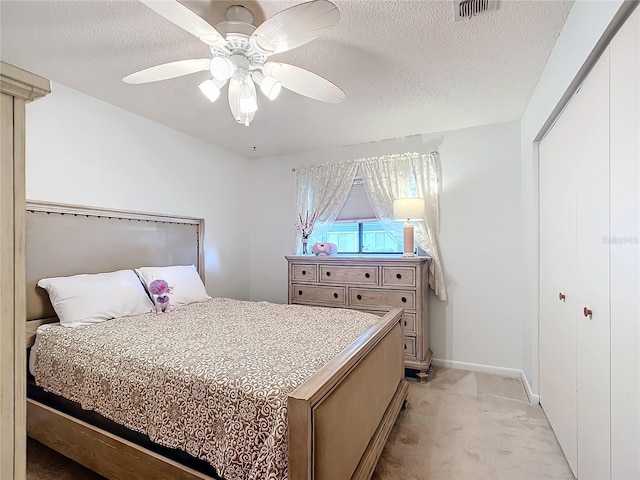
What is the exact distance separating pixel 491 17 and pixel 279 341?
2.07 meters

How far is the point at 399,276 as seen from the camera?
3.10m

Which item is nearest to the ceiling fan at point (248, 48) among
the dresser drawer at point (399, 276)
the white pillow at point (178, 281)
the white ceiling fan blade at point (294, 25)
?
the white ceiling fan blade at point (294, 25)

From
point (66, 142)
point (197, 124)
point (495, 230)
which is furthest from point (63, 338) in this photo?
point (495, 230)

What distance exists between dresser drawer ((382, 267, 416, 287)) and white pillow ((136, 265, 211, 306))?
1.77 meters

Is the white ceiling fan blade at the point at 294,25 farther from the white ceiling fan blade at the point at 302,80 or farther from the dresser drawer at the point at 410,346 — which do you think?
the dresser drawer at the point at 410,346

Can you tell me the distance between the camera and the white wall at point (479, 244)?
314 cm

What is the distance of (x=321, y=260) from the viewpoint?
11.3 ft

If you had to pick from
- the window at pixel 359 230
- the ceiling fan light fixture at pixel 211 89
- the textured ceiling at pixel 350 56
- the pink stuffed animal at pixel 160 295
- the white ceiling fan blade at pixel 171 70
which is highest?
the textured ceiling at pixel 350 56

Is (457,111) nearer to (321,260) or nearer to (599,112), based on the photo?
(599,112)

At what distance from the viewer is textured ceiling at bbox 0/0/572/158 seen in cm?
166

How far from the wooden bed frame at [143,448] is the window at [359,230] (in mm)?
1404

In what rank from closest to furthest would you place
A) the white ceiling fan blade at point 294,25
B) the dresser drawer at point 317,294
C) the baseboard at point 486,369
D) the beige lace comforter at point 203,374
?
the beige lace comforter at point 203,374 < the white ceiling fan blade at point 294,25 < the baseboard at point 486,369 < the dresser drawer at point 317,294

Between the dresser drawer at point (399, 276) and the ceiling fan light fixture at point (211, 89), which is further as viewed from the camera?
the dresser drawer at point (399, 276)

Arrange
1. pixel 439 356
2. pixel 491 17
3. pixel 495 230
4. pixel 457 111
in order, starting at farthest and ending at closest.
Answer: pixel 439 356
pixel 495 230
pixel 457 111
pixel 491 17
